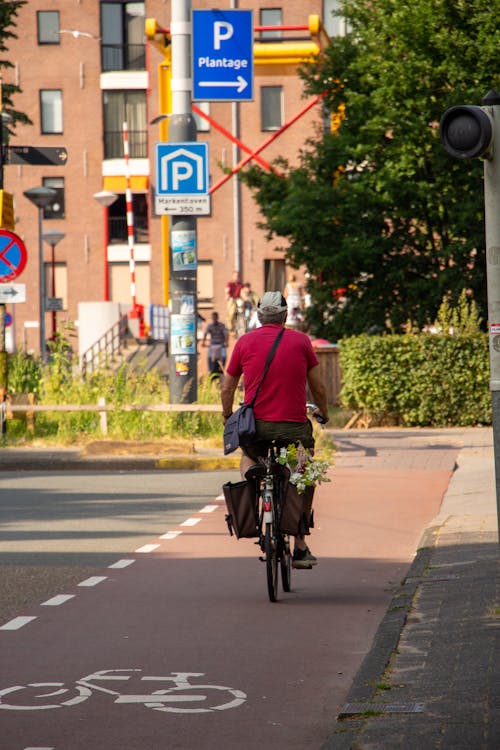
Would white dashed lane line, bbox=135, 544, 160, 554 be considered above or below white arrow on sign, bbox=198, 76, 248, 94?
below

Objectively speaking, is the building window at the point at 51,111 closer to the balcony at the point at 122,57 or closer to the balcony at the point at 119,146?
the balcony at the point at 119,146

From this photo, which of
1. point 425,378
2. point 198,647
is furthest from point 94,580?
point 425,378

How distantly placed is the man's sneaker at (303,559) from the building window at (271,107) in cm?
4706

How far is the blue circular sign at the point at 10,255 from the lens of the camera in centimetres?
2152

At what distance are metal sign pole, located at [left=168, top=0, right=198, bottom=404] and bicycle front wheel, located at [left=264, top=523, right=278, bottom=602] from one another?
488 inches

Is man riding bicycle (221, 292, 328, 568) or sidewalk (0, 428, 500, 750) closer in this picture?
sidewalk (0, 428, 500, 750)

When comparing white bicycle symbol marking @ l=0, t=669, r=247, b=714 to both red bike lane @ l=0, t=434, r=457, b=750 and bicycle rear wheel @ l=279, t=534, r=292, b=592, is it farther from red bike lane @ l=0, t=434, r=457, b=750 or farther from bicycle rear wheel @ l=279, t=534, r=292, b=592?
bicycle rear wheel @ l=279, t=534, r=292, b=592

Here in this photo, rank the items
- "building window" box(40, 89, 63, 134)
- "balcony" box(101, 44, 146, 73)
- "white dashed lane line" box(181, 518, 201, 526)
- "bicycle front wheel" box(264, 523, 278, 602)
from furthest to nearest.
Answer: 1. "building window" box(40, 89, 63, 134)
2. "balcony" box(101, 44, 146, 73)
3. "white dashed lane line" box(181, 518, 201, 526)
4. "bicycle front wheel" box(264, 523, 278, 602)

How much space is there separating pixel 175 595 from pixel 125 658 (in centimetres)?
218

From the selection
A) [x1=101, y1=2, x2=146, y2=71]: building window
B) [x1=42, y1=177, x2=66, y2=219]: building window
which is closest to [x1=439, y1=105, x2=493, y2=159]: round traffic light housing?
[x1=42, y1=177, x2=66, y2=219]: building window

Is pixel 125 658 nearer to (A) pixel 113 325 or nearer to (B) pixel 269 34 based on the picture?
(A) pixel 113 325

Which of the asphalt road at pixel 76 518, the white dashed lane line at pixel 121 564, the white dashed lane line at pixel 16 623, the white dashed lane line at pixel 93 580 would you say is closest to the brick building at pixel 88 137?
the asphalt road at pixel 76 518

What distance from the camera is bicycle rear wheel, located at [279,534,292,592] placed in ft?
30.8

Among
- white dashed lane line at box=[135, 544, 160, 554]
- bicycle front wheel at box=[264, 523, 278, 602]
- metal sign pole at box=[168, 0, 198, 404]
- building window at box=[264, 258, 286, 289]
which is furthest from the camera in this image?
building window at box=[264, 258, 286, 289]
